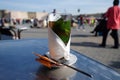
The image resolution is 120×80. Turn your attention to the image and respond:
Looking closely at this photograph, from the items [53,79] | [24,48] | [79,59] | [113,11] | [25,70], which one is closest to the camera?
[53,79]

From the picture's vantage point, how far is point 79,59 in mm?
1702

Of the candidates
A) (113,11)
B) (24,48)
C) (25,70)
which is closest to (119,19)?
(113,11)

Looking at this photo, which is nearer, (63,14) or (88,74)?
(88,74)

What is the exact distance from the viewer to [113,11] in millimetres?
8516

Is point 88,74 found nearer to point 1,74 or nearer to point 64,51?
point 64,51

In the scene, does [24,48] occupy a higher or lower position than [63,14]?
lower

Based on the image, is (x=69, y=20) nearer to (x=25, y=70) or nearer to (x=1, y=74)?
(x=25, y=70)

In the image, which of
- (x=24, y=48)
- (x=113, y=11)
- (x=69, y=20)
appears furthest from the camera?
(x=113, y=11)

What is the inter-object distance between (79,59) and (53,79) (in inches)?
19.7

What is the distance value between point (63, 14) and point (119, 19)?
7.51 metres

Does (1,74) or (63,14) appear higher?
(63,14)

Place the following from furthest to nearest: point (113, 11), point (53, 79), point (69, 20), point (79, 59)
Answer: point (113, 11)
point (79, 59)
point (69, 20)
point (53, 79)

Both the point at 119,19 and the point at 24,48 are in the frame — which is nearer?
the point at 24,48

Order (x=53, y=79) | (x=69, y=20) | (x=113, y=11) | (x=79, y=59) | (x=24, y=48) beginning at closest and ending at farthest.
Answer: (x=53, y=79), (x=69, y=20), (x=79, y=59), (x=24, y=48), (x=113, y=11)
